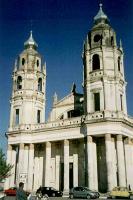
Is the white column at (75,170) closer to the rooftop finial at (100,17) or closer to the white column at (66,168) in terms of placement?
the white column at (66,168)

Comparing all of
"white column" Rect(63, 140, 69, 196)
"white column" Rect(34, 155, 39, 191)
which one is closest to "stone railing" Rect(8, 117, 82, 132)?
"white column" Rect(63, 140, 69, 196)

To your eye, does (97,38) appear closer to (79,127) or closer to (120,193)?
(79,127)

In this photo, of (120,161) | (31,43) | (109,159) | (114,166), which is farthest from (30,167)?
(31,43)

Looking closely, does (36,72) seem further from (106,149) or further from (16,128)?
(106,149)

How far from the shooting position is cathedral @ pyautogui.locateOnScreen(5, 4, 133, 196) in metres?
37.7

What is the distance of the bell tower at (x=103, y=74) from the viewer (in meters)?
39.9

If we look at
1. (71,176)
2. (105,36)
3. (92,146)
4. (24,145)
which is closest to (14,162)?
(24,145)

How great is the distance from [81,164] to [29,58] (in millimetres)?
19669

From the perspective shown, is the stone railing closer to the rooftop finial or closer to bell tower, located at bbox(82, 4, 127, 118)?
bell tower, located at bbox(82, 4, 127, 118)

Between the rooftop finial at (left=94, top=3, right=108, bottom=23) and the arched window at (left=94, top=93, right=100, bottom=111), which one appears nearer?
the arched window at (left=94, top=93, right=100, bottom=111)

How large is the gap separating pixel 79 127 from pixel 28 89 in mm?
12009

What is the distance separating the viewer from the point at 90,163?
123ft

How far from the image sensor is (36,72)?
4938cm

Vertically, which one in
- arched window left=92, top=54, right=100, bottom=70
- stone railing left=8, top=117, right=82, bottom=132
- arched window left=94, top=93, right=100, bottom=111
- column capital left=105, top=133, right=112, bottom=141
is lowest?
column capital left=105, top=133, right=112, bottom=141
